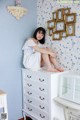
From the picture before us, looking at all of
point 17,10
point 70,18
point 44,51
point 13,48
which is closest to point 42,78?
point 44,51

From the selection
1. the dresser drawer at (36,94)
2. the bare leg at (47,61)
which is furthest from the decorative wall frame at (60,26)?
the dresser drawer at (36,94)

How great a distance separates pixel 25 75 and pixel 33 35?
0.68 meters

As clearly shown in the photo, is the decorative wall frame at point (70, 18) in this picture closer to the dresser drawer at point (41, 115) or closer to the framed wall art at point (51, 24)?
the framed wall art at point (51, 24)

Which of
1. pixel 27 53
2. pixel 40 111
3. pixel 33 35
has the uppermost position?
pixel 33 35

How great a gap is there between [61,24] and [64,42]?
27 centimetres

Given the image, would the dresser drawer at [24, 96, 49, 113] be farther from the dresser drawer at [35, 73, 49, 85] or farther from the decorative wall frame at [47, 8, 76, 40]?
the decorative wall frame at [47, 8, 76, 40]

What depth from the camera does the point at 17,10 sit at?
2543mm

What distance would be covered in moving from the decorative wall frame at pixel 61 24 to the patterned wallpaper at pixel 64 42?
0.06 meters

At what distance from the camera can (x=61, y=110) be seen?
2424 millimetres

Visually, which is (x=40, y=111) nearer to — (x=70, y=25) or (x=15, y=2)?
(x=70, y=25)

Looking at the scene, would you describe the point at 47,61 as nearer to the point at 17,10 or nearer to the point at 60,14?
the point at 60,14

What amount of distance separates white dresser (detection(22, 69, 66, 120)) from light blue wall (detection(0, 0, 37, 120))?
0.13 meters

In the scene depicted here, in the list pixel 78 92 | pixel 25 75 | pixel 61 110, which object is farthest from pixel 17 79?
pixel 78 92

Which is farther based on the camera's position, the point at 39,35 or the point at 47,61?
the point at 39,35
